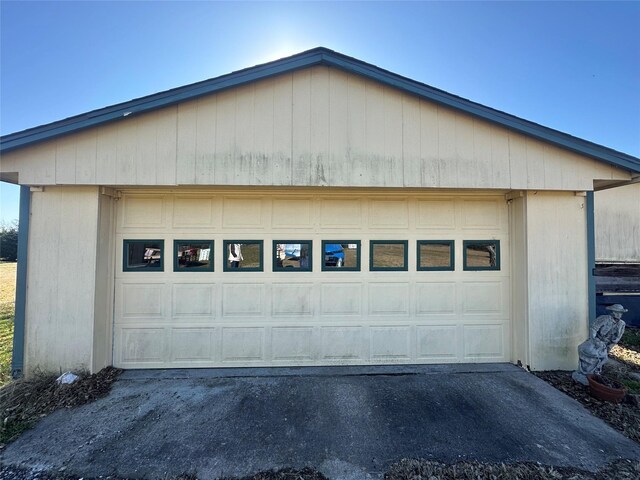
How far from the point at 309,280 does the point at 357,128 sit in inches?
98.4

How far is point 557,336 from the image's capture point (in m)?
4.41

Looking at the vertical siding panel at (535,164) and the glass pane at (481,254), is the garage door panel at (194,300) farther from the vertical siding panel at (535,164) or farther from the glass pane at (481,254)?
the vertical siding panel at (535,164)

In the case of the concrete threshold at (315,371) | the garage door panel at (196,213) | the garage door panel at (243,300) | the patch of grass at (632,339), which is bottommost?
the concrete threshold at (315,371)

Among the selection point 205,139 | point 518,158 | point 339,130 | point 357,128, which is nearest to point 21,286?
point 205,139

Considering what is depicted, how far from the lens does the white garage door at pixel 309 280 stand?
177 inches

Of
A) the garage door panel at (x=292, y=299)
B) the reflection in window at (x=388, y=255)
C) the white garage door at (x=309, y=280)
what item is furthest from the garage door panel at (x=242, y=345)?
the reflection in window at (x=388, y=255)

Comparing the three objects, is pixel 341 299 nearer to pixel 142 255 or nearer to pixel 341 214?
pixel 341 214

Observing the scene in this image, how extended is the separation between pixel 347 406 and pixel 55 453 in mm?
3038

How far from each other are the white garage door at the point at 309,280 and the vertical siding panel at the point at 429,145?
545mm

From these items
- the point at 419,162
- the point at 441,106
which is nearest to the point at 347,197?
the point at 419,162

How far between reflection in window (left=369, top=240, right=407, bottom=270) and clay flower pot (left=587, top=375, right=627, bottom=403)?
2.85m

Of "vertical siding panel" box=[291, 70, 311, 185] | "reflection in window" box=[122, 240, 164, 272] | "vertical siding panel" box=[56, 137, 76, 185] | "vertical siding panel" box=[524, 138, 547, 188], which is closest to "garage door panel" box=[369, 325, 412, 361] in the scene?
"vertical siding panel" box=[291, 70, 311, 185]

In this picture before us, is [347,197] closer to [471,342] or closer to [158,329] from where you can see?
[471,342]

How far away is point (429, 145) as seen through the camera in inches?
167
